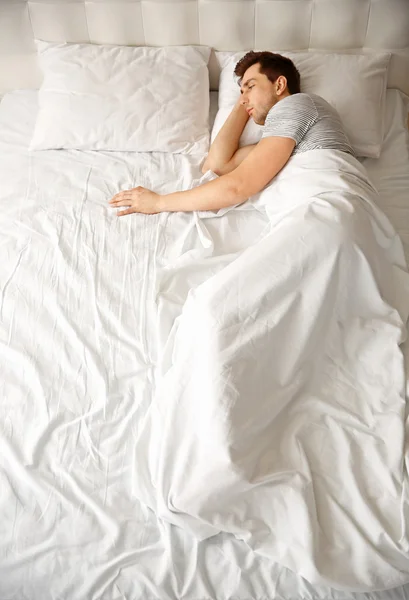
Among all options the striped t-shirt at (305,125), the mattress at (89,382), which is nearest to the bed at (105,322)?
the mattress at (89,382)

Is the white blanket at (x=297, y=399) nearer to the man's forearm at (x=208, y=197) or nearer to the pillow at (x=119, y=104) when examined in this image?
the man's forearm at (x=208, y=197)

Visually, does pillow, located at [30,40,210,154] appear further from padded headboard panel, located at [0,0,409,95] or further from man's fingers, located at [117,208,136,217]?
man's fingers, located at [117,208,136,217]

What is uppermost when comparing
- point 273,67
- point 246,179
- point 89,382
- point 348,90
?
point 273,67

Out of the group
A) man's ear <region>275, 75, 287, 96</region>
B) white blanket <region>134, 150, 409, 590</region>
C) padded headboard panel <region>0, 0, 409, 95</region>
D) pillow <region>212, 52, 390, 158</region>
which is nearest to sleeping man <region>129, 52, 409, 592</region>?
white blanket <region>134, 150, 409, 590</region>

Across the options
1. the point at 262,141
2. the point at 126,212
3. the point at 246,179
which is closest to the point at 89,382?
the point at 126,212

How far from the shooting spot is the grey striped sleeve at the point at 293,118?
1.44m

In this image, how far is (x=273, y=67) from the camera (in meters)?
1.56

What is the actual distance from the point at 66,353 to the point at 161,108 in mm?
959

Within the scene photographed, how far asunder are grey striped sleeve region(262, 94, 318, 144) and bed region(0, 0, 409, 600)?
25 cm

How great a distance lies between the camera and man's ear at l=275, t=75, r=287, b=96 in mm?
1552

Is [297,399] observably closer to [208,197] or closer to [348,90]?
[208,197]

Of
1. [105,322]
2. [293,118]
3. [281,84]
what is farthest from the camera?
[281,84]

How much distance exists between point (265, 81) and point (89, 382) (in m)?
1.04

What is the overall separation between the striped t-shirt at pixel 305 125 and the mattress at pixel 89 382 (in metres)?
0.26
